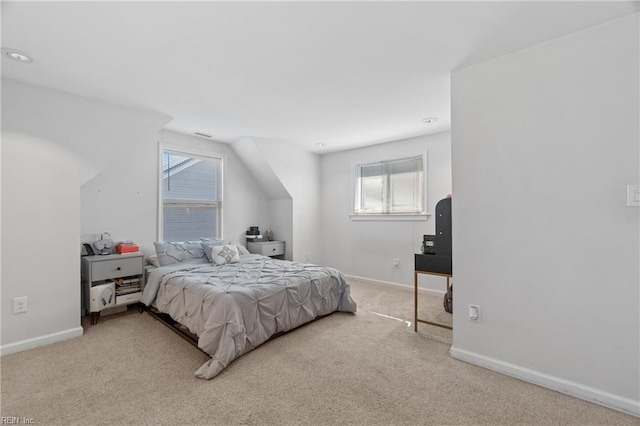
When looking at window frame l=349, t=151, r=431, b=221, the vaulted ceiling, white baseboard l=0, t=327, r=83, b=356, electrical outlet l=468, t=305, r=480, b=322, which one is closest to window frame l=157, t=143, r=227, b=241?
the vaulted ceiling

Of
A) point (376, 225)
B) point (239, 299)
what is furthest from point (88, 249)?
point (376, 225)

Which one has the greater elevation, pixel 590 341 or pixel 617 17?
pixel 617 17

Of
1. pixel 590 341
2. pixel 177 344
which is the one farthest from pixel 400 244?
pixel 177 344

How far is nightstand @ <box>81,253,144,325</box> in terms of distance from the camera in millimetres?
2998

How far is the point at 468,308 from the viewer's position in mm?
2309

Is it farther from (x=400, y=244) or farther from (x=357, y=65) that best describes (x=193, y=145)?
(x=400, y=244)

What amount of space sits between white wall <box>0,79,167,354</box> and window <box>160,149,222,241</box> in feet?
3.73

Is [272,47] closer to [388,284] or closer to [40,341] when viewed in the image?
[40,341]

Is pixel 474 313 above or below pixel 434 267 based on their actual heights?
below

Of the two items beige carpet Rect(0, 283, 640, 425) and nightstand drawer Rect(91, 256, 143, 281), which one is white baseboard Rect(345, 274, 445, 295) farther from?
nightstand drawer Rect(91, 256, 143, 281)

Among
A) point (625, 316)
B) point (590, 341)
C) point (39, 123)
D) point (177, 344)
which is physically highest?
point (39, 123)

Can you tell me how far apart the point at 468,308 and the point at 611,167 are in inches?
52.4

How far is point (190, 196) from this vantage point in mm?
4363

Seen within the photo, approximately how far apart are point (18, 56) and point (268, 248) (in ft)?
11.7
